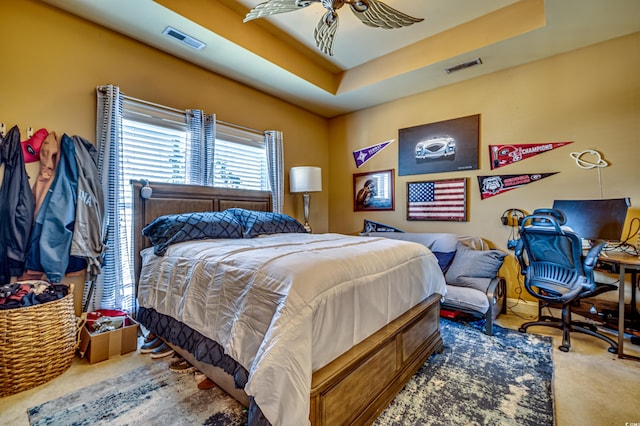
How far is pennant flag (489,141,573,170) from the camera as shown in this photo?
117 inches

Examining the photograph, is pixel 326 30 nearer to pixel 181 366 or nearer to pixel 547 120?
pixel 547 120

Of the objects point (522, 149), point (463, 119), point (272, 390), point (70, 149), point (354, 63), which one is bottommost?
point (272, 390)

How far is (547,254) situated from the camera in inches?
95.4

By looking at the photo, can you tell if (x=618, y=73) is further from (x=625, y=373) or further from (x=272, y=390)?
(x=272, y=390)

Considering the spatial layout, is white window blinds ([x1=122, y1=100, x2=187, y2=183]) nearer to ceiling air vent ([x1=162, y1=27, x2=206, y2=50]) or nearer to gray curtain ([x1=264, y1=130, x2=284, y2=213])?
ceiling air vent ([x1=162, y1=27, x2=206, y2=50])

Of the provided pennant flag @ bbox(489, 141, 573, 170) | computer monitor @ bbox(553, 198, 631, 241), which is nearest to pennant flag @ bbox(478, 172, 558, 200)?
pennant flag @ bbox(489, 141, 573, 170)

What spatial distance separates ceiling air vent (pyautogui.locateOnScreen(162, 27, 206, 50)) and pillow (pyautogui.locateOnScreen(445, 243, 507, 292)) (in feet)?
11.4

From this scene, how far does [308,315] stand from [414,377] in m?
1.24

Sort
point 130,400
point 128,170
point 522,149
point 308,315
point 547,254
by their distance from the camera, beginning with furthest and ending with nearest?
point 522,149, point 128,170, point 547,254, point 130,400, point 308,315

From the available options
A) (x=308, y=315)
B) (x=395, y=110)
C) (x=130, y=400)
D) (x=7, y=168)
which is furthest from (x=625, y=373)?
(x=7, y=168)

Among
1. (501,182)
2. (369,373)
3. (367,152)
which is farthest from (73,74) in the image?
(501,182)

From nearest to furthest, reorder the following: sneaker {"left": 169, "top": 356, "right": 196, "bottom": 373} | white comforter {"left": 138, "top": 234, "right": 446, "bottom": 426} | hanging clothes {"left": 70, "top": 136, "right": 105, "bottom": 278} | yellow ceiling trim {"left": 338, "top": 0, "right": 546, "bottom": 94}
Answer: white comforter {"left": 138, "top": 234, "right": 446, "bottom": 426}
sneaker {"left": 169, "top": 356, "right": 196, "bottom": 373}
hanging clothes {"left": 70, "top": 136, "right": 105, "bottom": 278}
yellow ceiling trim {"left": 338, "top": 0, "right": 546, "bottom": 94}

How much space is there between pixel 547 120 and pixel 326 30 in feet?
8.41

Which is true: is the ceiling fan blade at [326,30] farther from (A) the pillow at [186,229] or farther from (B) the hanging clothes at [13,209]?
(B) the hanging clothes at [13,209]
